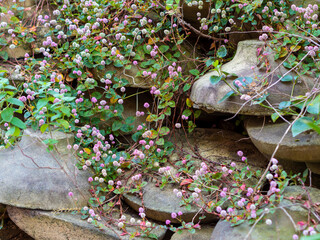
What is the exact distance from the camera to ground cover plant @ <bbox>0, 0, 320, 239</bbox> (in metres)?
2.06

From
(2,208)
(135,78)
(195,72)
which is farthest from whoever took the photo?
(135,78)

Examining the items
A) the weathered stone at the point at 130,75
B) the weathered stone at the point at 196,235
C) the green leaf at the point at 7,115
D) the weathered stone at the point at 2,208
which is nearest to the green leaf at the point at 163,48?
the weathered stone at the point at 130,75

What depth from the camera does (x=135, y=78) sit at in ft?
8.43

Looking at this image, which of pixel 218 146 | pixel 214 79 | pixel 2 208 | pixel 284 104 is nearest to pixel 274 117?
pixel 284 104

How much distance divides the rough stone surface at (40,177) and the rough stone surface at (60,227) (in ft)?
0.18

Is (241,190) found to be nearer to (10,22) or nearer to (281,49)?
(281,49)

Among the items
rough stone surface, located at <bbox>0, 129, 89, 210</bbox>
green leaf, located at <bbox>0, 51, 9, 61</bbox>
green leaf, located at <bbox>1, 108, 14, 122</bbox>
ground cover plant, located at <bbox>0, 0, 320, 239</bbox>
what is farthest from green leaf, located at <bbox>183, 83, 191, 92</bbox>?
green leaf, located at <bbox>0, 51, 9, 61</bbox>

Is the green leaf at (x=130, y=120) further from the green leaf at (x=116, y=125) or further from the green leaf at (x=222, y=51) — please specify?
the green leaf at (x=222, y=51)

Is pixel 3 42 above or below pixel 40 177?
above

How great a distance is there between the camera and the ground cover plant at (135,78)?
2.06 meters

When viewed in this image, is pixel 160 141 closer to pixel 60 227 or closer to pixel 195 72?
pixel 195 72

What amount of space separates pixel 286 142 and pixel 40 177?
4.32ft

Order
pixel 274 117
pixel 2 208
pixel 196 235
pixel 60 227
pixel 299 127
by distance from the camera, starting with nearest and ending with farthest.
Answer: pixel 299 127, pixel 274 117, pixel 196 235, pixel 60 227, pixel 2 208

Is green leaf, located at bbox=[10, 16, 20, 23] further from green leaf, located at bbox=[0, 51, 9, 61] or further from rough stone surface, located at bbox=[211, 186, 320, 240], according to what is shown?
rough stone surface, located at bbox=[211, 186, 320, 240]
